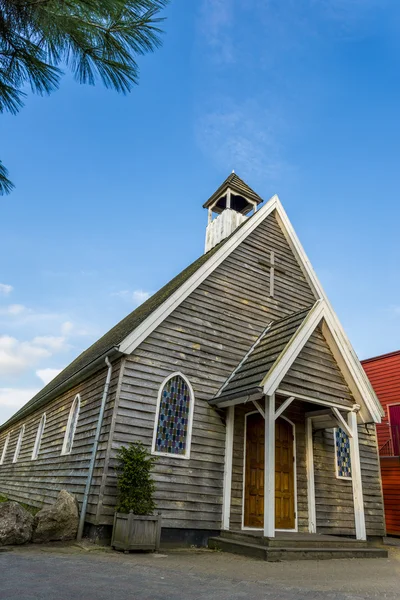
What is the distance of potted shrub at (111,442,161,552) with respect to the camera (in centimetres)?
749

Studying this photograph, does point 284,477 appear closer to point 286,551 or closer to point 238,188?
point 286,551

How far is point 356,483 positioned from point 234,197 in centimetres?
1066

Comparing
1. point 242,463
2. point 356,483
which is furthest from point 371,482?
point 242,463

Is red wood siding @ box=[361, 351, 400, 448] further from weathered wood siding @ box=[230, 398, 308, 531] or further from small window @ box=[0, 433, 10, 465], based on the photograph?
small window @ box=[0, 433, 10, 465]

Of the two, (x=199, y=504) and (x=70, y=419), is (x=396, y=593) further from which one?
(x=70, y=419)

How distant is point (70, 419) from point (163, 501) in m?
4.15

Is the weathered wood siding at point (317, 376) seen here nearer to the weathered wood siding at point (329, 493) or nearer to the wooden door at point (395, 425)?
the weathered wood siding at point (329, 493)

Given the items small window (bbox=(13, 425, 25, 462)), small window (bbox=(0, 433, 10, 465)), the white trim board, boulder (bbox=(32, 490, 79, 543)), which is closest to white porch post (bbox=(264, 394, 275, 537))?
the white trim board

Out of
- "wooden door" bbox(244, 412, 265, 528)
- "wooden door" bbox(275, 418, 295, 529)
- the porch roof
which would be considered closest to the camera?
the porch roof

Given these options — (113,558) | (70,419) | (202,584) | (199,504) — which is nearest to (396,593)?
(202,584)

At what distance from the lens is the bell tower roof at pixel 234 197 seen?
624 inches

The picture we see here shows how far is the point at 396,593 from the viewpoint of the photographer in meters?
5.37

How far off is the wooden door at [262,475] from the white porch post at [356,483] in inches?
57.4

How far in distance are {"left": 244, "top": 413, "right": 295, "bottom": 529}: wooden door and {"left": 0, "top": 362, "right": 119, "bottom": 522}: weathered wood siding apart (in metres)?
3.40
